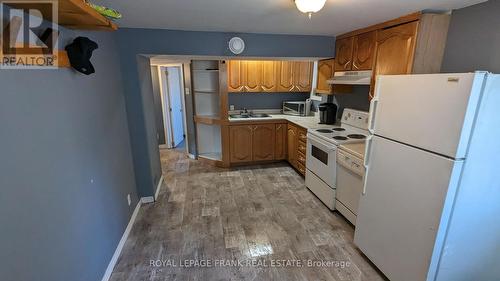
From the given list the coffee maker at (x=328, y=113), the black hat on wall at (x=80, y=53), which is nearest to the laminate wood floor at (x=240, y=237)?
the coffee maker at (x=328, y=113)

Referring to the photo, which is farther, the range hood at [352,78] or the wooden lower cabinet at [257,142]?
the wooden lower cabinet at [257,142]

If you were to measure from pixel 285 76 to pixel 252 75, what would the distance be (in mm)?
650

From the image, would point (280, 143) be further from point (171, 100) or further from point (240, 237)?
point (171, 100)

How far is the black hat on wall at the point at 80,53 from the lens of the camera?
59.5 inches

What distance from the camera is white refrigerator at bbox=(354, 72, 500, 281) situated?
51.0 inches

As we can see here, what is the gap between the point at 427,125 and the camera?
57.6 inches

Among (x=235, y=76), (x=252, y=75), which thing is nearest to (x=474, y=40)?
(x=252, y=75)

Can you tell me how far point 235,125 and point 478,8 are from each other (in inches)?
126

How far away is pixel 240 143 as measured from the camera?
4.27 metres

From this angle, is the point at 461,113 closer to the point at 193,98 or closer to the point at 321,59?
the point at 321,59

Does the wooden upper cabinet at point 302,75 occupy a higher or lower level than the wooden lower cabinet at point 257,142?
higher

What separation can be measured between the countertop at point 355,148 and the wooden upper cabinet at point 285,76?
86.7 inches

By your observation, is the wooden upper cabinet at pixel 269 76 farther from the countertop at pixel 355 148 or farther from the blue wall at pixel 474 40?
the blue wall at pixel 474 40

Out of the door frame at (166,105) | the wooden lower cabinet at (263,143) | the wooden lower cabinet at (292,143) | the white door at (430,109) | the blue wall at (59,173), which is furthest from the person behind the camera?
the door frame at (166,105)
